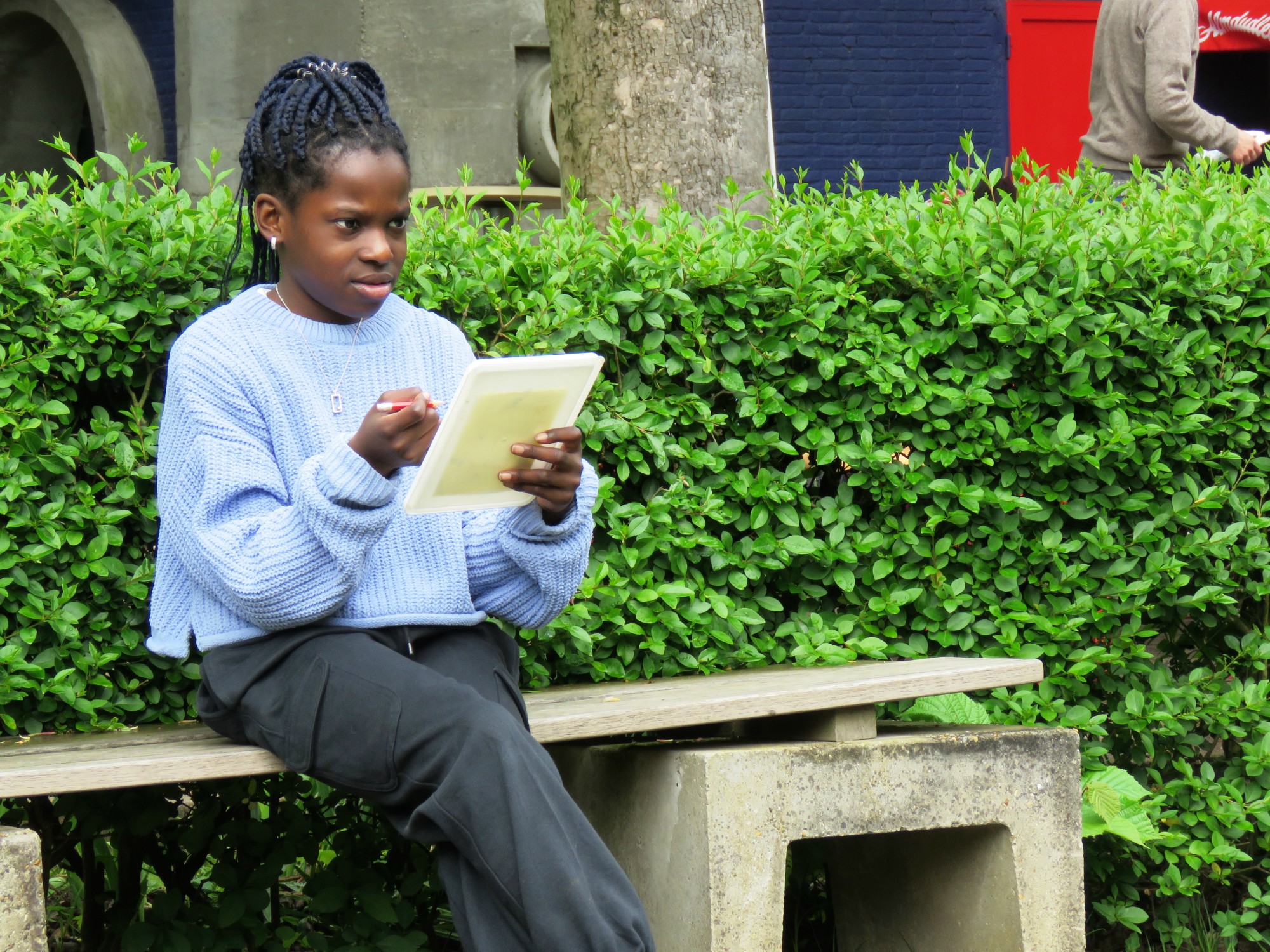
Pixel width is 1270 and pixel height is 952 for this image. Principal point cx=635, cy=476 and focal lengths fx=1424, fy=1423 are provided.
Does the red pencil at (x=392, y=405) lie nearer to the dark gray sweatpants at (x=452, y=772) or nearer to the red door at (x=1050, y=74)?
the dark gray sweatpants at (x=452, y=772)

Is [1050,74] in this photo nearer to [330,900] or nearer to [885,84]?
[885,84]

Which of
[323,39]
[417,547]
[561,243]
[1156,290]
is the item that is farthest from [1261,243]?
[323,39]

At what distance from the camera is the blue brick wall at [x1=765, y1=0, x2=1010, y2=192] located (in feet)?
33.6

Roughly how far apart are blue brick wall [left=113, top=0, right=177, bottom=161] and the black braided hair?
8011 mm

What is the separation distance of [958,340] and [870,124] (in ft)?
24.7

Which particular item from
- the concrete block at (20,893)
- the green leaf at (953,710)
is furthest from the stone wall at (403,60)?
the concrete block at (20,893)

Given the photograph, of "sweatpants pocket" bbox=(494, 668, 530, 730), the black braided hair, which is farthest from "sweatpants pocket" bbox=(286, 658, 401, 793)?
the black braided hair

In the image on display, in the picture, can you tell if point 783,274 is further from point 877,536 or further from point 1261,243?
point 1261,243

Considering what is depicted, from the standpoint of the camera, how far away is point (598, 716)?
8.18ft

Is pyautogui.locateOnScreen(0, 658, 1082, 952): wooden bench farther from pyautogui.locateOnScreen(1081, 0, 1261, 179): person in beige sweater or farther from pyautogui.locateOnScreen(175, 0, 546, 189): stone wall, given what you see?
pyautogui.locateOnScreen(175, 0, 546, 189): stone wall

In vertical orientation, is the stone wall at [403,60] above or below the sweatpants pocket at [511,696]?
above

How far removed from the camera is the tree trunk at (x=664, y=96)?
13.1 ft

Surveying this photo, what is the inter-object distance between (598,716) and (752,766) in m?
0.34

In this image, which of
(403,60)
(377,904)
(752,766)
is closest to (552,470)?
(752,766)
